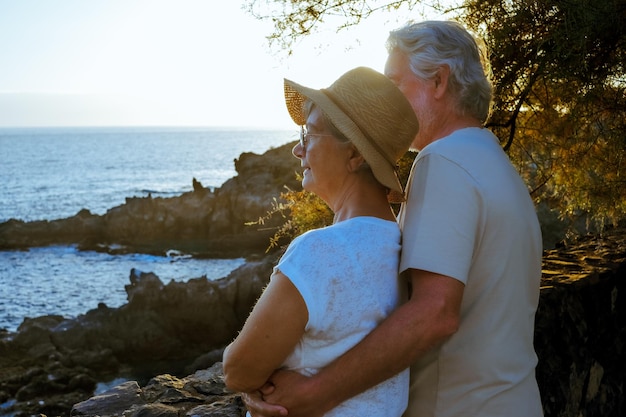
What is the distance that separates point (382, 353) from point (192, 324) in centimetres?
1770

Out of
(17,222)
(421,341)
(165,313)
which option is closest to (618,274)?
(421,341)

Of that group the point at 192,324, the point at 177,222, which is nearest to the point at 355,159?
the point at 192,324

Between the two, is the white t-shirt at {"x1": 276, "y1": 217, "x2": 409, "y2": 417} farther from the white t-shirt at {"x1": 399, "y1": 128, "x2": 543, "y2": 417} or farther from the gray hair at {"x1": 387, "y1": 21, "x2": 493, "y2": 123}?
the gray hair at {"x1": 387, "y1": 21, "x2": 493, "y2": 123}

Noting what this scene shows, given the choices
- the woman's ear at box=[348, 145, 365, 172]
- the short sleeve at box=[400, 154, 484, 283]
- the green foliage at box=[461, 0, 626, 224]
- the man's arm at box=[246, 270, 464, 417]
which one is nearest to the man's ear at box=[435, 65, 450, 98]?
the short sleeve at box=[400, 154, 484, 283]

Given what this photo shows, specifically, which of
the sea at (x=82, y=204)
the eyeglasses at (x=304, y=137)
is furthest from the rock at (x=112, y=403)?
the sea at (x=82, y=204)

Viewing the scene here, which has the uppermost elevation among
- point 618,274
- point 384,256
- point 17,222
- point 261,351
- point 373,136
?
point 373,136

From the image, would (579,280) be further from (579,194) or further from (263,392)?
(263,392)

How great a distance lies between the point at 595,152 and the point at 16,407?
11991mm

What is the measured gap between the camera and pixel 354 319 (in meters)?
2.05

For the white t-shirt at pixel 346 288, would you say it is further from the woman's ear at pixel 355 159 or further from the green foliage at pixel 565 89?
the green foliage at pixel 565 89

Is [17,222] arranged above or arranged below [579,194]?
below

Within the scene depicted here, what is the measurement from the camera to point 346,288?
79.2 inches

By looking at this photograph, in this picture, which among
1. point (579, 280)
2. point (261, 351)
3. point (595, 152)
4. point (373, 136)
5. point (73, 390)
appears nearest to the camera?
point (261, 351)

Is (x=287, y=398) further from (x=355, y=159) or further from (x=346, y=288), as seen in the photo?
(x=355, y=159)
